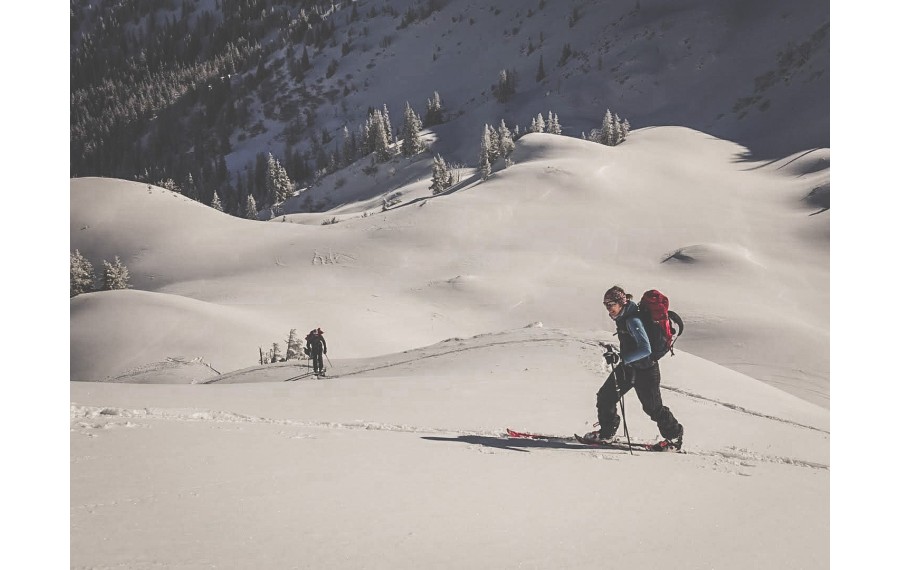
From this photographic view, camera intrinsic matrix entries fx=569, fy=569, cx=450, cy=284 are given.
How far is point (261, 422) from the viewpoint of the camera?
7793 millimetres

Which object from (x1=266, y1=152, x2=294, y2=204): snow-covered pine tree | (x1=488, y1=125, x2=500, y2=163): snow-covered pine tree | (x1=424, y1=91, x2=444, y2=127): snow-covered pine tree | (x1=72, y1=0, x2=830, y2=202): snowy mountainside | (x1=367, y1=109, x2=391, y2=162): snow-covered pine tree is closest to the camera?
(x1=488, y1=125, x2=500, y2=163): snow-covered pine tree

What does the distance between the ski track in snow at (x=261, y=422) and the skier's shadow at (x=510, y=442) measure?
0.08 m

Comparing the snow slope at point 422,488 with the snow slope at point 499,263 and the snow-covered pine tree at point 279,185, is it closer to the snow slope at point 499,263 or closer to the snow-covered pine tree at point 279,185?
the snow slope at point 499,263

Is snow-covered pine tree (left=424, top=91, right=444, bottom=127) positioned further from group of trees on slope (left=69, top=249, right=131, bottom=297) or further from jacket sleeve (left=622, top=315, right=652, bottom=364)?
jacket sleeve (left=622, top=315, right=652, bottom=364)

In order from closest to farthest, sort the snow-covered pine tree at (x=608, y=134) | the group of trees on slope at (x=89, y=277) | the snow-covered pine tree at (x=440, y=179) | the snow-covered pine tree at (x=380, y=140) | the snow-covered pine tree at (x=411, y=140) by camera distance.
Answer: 1. the group of trees on slope at (x=89, y=277)
2. the snow-covered pine tree at (x=608, y=134)
3. the snow-covered pine tree at (x=440, y=179)
4. the snow-covered pine tree at (x=411, y=140)
5. the snow-covered pine tree at (x=380, y=140)

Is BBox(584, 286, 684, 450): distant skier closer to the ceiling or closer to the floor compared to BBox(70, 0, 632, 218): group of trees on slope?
closer to the floor

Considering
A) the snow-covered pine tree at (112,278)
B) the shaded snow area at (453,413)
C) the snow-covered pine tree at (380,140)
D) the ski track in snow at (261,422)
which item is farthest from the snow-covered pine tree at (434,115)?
the ski track in snow at (261,422)

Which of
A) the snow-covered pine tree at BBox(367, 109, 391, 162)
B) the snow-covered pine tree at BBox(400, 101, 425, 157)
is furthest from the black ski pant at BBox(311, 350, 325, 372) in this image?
the snow-covered pine tree at BBox(367, 109, 391, 162)

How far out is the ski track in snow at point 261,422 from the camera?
22.0 ft

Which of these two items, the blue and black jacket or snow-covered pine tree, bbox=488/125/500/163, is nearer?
the blue and black jacket

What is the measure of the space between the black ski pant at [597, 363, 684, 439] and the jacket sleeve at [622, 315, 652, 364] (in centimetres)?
37

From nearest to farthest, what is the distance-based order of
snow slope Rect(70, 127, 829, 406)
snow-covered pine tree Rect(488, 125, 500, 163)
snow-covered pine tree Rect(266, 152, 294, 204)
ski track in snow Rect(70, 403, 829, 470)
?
ski track in snow Rect(70, 403, 829, 470) < snow slope Rect(70, 127, 829, 406) < snow-covered pine tree Rect(488, 125, 500, 163) < snow-covered pine tree Rect(266, 152, 294, 204)

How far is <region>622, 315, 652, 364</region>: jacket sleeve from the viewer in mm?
6941
